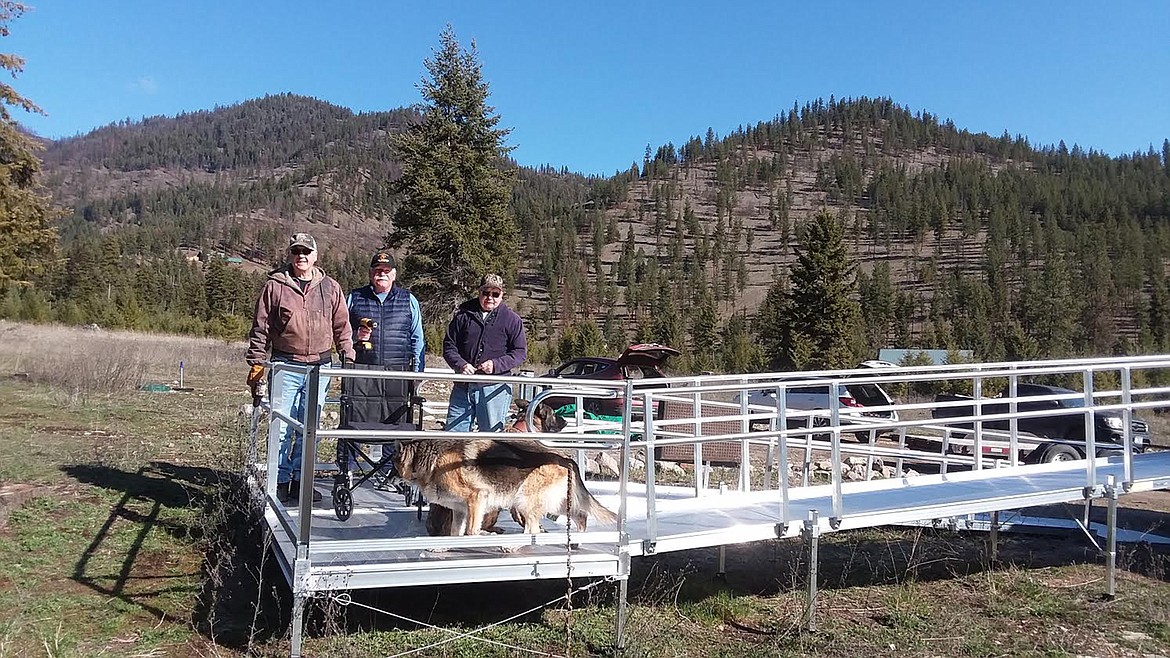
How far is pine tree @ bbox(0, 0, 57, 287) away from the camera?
14.5 metres

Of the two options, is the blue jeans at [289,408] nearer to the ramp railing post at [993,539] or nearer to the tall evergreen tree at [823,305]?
the ramp railing post at [993,539]

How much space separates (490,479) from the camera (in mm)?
4195

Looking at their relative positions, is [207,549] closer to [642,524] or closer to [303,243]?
[303,243]

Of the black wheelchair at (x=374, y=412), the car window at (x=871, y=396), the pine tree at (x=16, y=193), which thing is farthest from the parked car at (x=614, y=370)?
the pine tree at (x=16, y=193)

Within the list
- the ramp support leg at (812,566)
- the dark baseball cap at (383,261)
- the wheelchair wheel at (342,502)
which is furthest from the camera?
the dark baseball cap at (383,261)

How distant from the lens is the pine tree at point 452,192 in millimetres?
26438

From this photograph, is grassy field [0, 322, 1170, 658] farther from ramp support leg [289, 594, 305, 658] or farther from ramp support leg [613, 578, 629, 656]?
ramp support leg [289, 594, 305, 658]

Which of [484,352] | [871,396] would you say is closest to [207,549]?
[484,352]

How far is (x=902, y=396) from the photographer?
34.5 metres

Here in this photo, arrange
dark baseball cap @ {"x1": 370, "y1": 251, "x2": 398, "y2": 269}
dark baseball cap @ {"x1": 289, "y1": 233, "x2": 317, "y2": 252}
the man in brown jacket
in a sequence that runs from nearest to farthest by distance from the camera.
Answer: the man in brown jacket, dark baseball cap @ {"x1": 289, "y1": 233, "x2": 317, "y2": 252}, dark baseball cap @ {"x1": 370, "y1": 251, "x2": 398, "y2": 269}

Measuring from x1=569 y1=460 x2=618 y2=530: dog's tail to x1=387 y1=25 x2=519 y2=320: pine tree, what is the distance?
73.3 feet

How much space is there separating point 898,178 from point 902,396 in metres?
109

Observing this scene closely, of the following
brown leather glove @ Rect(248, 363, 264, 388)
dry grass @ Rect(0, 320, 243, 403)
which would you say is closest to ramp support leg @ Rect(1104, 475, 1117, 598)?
brown leather glove @ Rect(248, 363, 264, 388)

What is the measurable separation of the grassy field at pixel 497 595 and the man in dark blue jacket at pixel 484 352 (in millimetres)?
1189
